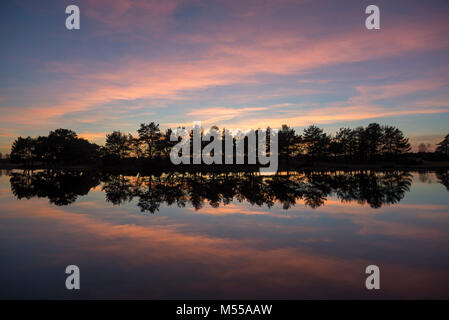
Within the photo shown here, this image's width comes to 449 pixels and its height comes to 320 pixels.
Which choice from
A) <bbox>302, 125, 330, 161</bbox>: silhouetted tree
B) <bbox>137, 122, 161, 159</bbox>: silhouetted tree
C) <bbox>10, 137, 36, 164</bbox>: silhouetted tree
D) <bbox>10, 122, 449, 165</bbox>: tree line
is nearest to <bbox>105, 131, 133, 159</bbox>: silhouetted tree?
<bbox>10, 122, 449, 165</bbox>: tree line

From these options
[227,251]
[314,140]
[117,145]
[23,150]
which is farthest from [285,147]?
[23,150]

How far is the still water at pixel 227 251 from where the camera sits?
6.24 meters

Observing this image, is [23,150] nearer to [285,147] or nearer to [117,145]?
[117,145]

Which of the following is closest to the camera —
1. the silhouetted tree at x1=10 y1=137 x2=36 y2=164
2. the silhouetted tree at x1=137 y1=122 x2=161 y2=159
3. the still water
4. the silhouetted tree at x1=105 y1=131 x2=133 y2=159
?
the still water

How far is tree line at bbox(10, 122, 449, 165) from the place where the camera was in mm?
81812

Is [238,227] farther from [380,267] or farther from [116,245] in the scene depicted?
[380,267]

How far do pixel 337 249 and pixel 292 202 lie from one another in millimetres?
8765

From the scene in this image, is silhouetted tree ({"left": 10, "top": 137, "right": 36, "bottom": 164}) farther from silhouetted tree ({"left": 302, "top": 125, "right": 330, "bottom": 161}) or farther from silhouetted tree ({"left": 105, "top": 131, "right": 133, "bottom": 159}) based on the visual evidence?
silhouetted tree ({"left": 302, "top": 125, "right": 330, "bottom": 161})

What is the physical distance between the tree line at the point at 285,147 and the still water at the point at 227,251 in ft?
194

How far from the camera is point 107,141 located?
301ft

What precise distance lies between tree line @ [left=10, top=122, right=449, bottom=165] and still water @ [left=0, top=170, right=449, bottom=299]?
59.0m

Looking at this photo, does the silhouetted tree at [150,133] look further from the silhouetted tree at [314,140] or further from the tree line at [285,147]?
the silhouetted tree at [314,140]
